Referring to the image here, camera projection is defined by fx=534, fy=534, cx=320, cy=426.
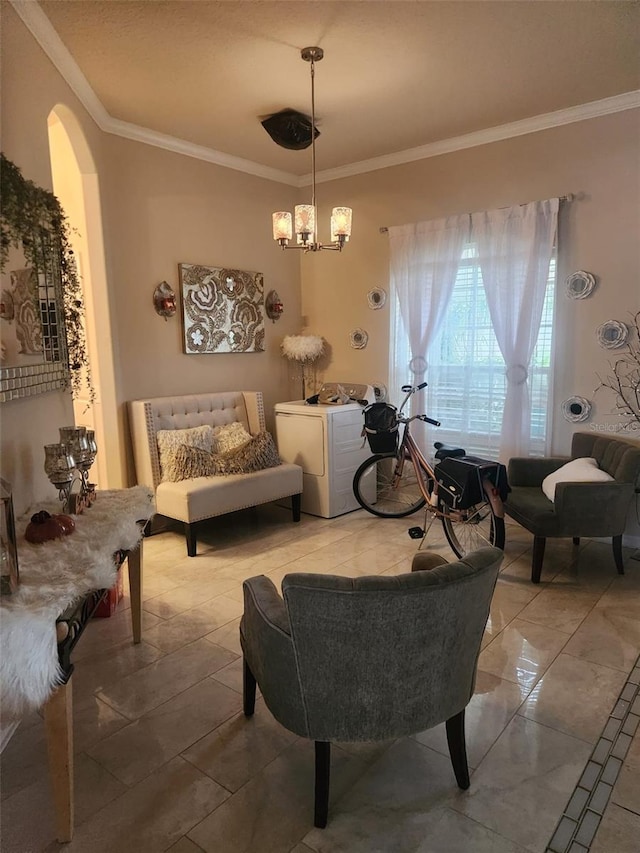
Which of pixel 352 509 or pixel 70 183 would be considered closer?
pixel 70 183

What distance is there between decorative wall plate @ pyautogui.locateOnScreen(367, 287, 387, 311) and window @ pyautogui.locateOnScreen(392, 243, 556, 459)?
2.11ft

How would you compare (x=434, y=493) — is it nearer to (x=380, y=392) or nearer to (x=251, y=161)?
(x=380, y=392)

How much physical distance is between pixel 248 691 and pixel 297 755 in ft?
1.01

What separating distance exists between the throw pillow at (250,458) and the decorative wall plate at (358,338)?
1304mm

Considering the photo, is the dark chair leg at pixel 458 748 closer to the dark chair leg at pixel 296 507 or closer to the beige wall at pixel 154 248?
the beige wall at pixel 154 248

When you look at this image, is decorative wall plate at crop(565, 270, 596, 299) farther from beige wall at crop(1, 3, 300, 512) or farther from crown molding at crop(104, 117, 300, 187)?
crown molding at crop(104, 117, 300, 187)

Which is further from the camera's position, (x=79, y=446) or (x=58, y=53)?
(x=58, y=53)

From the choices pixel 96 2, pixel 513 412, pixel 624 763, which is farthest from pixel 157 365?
pixel 624 763

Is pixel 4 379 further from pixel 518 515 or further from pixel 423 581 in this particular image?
pixel 518 515

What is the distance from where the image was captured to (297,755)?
191cm

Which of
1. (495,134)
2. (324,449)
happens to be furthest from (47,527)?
(495,134)

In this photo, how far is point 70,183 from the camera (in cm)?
385

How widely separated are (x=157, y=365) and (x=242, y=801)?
3227 millimetres

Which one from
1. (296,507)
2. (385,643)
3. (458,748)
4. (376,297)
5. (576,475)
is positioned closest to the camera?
(385,643)
